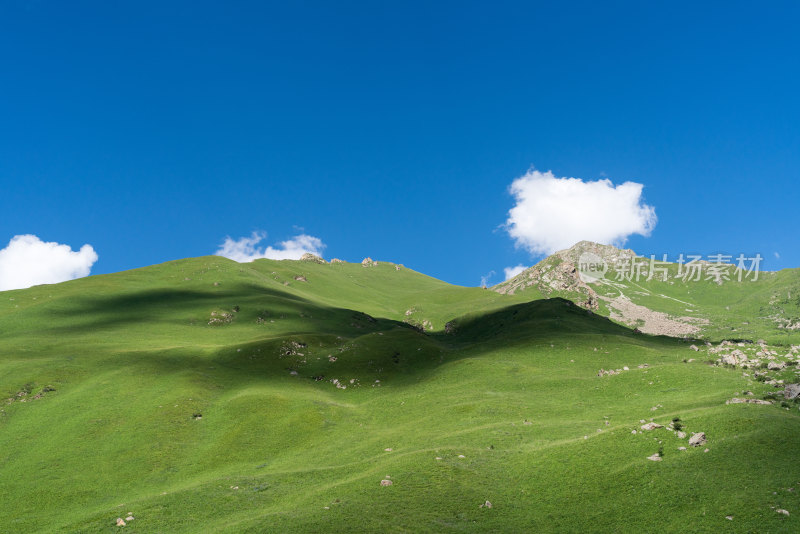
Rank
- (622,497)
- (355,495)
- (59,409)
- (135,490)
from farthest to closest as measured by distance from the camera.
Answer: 1. (59,409)
2. (135,490)
3. (355,495)
4. (622,497)

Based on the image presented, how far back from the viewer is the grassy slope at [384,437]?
2947 cm

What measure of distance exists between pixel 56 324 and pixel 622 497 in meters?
152

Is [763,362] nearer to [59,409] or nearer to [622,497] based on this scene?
[622,497]

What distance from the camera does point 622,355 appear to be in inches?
2970

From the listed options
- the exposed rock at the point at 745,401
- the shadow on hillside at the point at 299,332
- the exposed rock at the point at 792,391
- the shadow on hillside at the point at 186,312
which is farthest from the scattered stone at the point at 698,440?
the shadow on hillside at the point at 186,312

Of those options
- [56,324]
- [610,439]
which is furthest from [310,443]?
[56,324]

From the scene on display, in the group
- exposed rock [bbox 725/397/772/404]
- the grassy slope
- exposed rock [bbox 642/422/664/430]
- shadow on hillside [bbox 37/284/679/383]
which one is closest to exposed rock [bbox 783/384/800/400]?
exposed rock [bbox 725/397/772/404]

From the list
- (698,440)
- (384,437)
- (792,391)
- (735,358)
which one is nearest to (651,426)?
(698,440)

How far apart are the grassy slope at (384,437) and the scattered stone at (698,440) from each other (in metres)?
0.87

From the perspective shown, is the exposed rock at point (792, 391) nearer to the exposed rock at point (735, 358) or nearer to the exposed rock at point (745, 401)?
the exposed rock at point (745, 401)

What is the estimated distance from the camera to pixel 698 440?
32562 mm

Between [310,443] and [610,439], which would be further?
[310,443]

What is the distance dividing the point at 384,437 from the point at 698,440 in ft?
103

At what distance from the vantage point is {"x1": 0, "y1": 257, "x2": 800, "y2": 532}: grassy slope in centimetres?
2947
